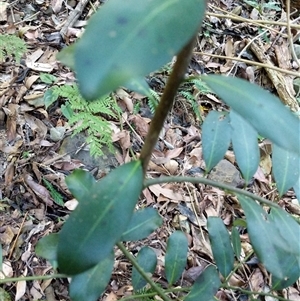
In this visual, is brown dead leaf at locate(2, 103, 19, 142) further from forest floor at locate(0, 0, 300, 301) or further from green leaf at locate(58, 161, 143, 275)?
green leaf at locate(58, 161, 143, 275)

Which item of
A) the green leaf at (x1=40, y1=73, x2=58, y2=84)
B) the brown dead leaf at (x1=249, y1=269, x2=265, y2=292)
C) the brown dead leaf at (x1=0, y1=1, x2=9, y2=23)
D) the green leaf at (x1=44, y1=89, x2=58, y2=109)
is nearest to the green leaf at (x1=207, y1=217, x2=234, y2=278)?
the brown dead leaf at (x1=249, y1=269, x2=265, y2=292)

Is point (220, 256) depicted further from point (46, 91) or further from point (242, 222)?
point (46, 91)

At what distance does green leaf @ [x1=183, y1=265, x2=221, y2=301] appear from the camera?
2.99ft

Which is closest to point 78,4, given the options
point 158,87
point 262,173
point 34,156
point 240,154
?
point 158,87

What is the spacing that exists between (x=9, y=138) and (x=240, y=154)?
3.73 ft

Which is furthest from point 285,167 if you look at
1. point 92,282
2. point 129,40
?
point 129,40

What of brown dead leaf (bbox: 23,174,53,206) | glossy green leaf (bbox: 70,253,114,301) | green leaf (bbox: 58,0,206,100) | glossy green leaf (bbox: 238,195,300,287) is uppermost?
green leaf (bbox: 58,0,206,100)

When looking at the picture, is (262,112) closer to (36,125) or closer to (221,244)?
(221,244)

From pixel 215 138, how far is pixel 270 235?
206 millimetres

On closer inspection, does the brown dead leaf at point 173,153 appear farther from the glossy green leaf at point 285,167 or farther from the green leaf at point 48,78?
the glossy green leaf at point 285,167

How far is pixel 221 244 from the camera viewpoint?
93 cm

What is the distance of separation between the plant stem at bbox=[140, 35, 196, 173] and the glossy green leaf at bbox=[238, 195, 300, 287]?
0.22m

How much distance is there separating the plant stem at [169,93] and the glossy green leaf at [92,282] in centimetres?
30

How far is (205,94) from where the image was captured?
2.12 m
